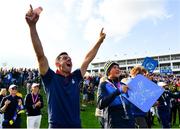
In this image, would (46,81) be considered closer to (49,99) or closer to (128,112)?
(49,99)

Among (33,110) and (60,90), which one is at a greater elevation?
(60,90)

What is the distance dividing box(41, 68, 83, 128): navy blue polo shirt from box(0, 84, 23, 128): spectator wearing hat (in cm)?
764

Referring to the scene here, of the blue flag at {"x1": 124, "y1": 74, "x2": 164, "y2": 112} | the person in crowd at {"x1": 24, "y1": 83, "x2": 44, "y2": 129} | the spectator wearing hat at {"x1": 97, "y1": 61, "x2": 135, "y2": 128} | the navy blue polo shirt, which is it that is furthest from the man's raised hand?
the person in crowd at {"x1": 24, "y1": 83, "x2": 44, "y2": 129}

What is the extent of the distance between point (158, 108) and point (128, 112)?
792 cm

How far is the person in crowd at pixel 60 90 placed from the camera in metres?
5.59

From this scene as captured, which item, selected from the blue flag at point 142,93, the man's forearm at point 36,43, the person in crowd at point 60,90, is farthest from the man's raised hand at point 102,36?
the man's forearm at point 36,43

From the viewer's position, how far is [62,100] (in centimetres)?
564

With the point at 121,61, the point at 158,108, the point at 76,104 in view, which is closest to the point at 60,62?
the point at 76,104

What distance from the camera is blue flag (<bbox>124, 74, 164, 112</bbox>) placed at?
6969 millimetres

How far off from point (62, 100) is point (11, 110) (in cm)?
797

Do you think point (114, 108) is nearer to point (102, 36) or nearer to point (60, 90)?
point (102, 36)

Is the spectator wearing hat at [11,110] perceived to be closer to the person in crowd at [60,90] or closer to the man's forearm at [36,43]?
the person in crowd at [60,90]

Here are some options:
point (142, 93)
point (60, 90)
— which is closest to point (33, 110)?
point (142, 93)

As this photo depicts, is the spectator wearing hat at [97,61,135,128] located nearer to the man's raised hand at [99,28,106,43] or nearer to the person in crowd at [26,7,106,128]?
the man's raised hand at [99,28,106,43]
